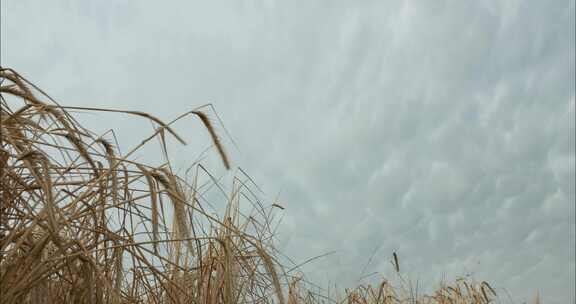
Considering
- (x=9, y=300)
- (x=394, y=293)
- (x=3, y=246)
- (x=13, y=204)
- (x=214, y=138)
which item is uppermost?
(x=394, y=293)

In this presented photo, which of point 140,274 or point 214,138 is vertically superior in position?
point 214,138

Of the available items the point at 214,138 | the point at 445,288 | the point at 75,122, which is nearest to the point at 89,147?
the point at 75,122

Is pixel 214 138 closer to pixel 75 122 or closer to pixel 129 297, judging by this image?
pixel 75 122

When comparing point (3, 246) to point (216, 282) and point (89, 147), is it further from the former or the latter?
point (216, 282)

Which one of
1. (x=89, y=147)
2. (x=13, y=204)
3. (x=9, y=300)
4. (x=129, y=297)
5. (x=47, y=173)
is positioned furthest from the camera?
(x=129, y=297)

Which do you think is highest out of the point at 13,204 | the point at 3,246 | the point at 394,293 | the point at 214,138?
the point at 394,293

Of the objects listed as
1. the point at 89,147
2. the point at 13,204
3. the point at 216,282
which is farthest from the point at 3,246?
the point at 216,282

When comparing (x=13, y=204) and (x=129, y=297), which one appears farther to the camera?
(x=129, y=297)

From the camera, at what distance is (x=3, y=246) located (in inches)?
55.9

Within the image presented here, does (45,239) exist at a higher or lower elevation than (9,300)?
higher

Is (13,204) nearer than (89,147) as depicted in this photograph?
Yes

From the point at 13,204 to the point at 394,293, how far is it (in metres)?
3.87

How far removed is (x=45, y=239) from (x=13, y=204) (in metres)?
0.30

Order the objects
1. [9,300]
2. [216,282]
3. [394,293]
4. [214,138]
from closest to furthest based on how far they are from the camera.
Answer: [9,300], [214,138], [216,282], [394,293]
